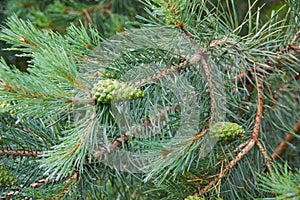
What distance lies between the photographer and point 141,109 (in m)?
0.63

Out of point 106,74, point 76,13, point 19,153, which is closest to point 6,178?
point 19,153

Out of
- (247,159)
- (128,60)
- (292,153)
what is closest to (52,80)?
(128,60)

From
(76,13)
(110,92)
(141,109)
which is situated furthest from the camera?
(76,13)

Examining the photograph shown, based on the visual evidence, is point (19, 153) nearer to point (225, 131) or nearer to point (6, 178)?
point (6, 178)

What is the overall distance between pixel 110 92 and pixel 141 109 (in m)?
0.12

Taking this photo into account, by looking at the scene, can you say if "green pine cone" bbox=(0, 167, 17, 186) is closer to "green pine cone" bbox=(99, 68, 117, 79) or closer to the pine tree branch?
the pine tree branch

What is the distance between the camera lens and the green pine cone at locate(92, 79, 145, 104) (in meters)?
0.51

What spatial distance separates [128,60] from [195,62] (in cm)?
9

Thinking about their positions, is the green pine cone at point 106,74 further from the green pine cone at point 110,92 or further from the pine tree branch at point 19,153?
the pine tree branch at point 19,153

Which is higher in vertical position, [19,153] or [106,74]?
[106,74]

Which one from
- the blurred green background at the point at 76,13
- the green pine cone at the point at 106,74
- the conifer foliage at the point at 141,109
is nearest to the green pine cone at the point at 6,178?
the conifer foliage at the point at 141,109

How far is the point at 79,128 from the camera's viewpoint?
1.83 ft

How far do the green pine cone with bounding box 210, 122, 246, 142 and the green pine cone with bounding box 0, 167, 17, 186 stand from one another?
0.29 metres

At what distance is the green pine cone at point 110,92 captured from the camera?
514 millimetres
